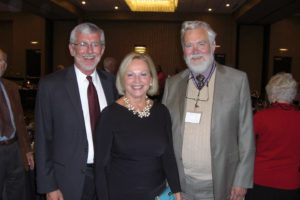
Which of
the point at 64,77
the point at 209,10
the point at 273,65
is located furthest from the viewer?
the point at 273,65

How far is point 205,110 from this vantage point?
195cm

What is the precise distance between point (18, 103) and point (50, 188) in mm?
1553

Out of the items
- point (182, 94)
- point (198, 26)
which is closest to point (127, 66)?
point (182, 94)

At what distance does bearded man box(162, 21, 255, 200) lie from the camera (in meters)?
1.88

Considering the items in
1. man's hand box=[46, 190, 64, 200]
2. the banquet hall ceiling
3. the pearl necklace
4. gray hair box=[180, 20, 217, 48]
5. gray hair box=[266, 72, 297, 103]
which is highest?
the banquet hall ceiling

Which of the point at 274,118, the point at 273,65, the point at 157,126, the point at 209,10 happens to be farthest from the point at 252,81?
the point at 157,126

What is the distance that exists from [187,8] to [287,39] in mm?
5419

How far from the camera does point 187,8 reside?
11781 millimetres

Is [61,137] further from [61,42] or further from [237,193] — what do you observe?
[61,42]

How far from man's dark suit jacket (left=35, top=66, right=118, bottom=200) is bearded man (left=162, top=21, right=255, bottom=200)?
669mm

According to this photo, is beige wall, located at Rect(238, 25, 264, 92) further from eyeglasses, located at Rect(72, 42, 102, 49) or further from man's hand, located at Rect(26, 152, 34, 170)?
eyeglasses, located at Rect(72, 42, 102, 49)

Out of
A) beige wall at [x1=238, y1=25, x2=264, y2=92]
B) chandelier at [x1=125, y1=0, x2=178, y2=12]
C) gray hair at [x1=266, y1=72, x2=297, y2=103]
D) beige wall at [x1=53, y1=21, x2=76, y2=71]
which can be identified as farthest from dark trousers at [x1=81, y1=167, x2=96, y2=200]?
beige wall at [x1=238, y1=25, x2=264, y2=92]

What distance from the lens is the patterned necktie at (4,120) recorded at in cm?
273

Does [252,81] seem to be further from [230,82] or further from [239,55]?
[230,82]
